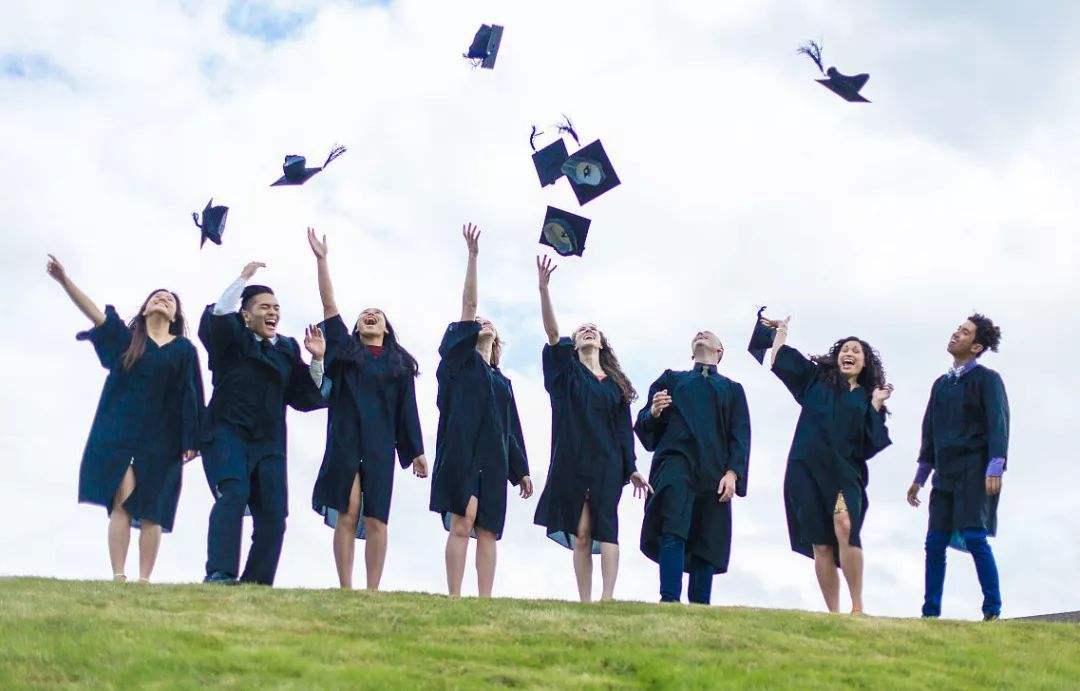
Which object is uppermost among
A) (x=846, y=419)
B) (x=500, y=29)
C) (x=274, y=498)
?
(x=500, y=29)

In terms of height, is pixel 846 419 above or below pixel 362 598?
above

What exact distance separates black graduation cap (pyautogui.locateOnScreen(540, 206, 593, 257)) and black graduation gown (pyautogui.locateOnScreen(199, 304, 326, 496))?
2.68 metres

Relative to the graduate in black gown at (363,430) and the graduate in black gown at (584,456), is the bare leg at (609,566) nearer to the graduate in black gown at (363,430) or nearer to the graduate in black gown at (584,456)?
the graduate in black gown at (584,456)

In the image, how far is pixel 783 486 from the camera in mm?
11750

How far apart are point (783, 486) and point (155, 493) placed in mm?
4304

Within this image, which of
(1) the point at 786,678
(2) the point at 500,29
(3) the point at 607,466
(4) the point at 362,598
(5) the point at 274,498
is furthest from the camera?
(2) the point at 500,29

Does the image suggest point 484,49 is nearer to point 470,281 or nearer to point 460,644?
point 470,281

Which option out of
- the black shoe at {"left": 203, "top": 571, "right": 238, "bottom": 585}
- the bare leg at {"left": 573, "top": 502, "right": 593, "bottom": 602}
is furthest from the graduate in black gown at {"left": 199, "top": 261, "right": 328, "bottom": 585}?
the bare leg at {"left": 573, "top": 502, "right": 593, "bottom": 602}

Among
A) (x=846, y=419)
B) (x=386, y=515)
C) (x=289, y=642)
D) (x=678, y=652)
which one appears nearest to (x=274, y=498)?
(x=386, y=515)

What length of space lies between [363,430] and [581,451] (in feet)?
5.07

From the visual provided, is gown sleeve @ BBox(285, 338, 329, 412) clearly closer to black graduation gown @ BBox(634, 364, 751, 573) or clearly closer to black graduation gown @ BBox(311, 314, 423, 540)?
black graduation gown @ BBox(311, 314, 423, 540)

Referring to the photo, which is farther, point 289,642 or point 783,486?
point 783,486

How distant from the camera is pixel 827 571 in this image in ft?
37.6

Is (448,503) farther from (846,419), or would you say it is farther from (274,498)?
(846,419)
